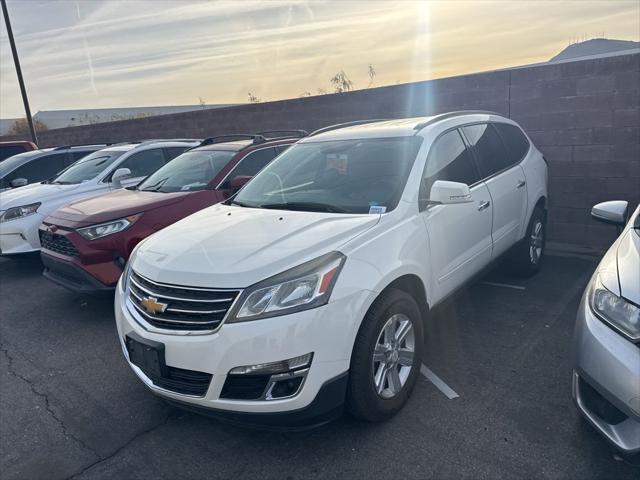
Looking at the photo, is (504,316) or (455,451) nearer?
(455,451)

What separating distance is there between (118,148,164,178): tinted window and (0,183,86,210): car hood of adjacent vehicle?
2.51ft

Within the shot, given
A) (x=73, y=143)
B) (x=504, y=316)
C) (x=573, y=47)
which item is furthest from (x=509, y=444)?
(x=73, y=143)

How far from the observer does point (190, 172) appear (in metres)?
5.82

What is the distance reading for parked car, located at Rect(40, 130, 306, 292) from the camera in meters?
4.71

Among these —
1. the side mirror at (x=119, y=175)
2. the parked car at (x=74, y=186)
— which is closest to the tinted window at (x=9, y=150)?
the parked car at (x=74, y=186)

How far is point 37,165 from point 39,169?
0.28 feet

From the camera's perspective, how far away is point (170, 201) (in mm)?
5176

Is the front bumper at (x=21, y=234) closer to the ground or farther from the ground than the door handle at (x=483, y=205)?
closer to the ground

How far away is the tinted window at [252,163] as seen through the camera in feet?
18.6

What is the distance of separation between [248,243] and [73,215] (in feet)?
10.2

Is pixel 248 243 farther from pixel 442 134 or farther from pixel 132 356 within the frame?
pixel 442 134

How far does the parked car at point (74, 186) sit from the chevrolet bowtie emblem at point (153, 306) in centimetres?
460

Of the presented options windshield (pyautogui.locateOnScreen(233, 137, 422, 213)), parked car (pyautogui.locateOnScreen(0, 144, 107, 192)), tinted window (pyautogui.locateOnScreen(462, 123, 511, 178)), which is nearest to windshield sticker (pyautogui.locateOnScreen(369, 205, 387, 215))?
windshield (pyautogui.locateOnScreen(233, 137, 422, 213))

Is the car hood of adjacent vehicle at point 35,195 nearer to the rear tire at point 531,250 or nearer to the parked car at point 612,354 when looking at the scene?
the rear tire at point 531,250
